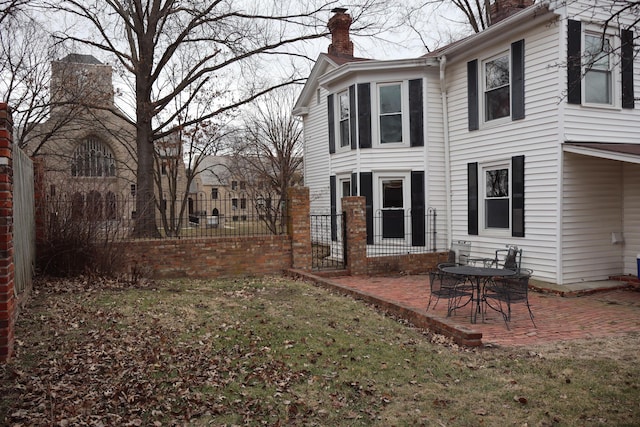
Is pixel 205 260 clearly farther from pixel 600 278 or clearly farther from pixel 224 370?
pixel 600 278

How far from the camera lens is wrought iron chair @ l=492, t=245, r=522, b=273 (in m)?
10.4

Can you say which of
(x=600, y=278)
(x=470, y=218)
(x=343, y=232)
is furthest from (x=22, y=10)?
(x=600, y=278)

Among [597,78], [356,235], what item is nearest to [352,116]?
[356,235]

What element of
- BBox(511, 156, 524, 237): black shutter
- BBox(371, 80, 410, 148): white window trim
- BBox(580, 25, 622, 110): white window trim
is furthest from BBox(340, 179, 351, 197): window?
BBox(580, 25, 622, 110): white window trim

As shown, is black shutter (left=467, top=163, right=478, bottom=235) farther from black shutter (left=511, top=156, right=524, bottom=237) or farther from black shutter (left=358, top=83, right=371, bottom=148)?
black shutter (left=358, top=83, right=371, bottom=148)

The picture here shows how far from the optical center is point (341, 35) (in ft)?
56.2

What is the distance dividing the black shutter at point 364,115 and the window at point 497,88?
3.16m

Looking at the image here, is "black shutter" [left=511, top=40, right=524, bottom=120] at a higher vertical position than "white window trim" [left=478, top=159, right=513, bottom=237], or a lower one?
higher

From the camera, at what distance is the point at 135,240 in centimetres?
1023

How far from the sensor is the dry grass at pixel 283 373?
3938 mm

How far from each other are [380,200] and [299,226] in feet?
10.2

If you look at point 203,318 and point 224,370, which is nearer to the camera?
point 224,370

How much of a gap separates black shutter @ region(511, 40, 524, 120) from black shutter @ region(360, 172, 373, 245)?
13.7ft

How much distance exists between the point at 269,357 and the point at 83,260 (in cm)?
556
